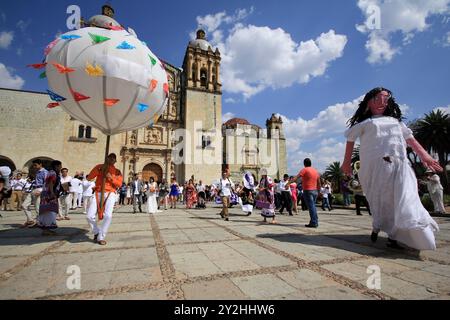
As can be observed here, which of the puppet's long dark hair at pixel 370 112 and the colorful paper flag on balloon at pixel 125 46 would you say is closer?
the colorful paper flag on balloon at pixel 125 46

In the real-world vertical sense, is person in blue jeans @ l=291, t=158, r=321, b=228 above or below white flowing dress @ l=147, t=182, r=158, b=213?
above

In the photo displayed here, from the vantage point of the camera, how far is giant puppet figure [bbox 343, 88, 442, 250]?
123 inches

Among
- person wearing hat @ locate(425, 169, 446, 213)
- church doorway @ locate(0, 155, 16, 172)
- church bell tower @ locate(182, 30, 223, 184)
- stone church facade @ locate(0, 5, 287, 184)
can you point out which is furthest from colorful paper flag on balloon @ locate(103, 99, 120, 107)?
church doorway @ locate(0, 155, 16, 172)

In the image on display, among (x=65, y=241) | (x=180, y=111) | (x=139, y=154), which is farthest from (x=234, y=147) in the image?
(x=65, y=241)

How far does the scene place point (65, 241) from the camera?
4289mm

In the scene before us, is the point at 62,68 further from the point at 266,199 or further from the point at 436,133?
the point at 436,133

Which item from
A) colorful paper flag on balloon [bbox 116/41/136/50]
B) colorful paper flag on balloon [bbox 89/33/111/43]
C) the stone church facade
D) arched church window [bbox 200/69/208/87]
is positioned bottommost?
colorful paper flag on balloon [bbox 116/41/136/50]

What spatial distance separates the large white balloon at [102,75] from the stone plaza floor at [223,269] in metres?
2.26

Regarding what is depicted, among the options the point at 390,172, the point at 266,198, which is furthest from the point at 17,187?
the point at 390,172

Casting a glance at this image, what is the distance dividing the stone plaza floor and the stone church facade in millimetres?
22627

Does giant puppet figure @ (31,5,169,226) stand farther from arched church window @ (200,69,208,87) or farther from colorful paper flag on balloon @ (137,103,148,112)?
arched church window @ (200,69,208,87)

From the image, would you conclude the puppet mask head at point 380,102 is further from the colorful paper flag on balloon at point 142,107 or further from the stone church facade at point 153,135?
the stone church facade at point 153,135

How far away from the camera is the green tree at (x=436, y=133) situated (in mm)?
26734

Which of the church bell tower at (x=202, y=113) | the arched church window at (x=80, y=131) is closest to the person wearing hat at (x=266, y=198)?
the church bell tower at (x=202, y=113)
